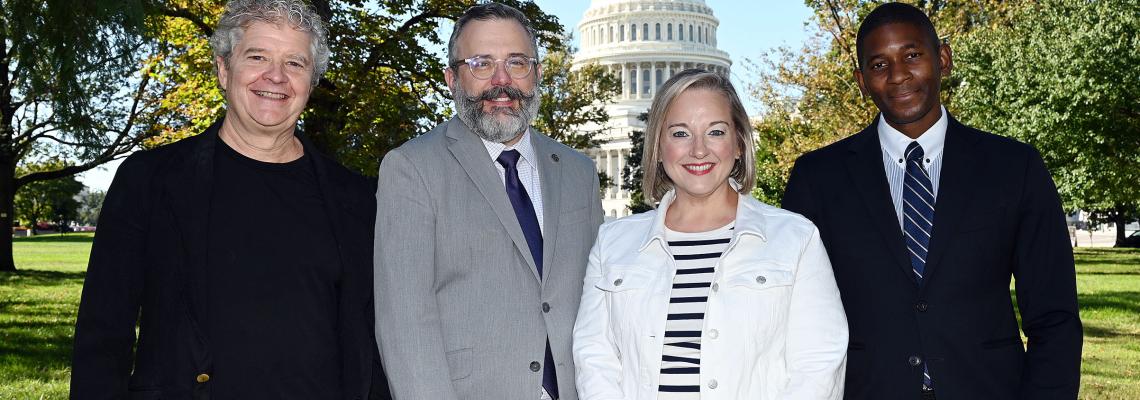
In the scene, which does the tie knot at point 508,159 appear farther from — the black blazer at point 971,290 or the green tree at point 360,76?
the green tree at point 360,76

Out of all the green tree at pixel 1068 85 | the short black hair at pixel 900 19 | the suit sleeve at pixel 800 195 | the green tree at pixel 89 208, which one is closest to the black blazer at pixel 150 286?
the suit sleeve at pixel 800 195

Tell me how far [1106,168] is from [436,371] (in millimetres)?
21980

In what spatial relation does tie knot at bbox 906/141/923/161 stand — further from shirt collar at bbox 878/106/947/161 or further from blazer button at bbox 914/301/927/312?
blazer button at bbox 914/301/927/312

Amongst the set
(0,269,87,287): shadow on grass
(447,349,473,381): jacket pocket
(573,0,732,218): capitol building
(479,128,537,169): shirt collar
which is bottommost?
(0,269,87,287): shadow on grass

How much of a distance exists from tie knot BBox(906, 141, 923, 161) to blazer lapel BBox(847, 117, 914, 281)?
96 mm

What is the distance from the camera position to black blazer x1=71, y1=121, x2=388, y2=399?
3.03 metres

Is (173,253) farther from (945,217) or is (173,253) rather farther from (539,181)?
(945,217)

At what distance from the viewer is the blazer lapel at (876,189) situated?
10.8 feet

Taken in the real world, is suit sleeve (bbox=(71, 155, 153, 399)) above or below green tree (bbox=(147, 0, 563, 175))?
below

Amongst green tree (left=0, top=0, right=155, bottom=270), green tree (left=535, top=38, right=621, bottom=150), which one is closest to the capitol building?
green tree (left=535, top=38, right=621, bottom=150)

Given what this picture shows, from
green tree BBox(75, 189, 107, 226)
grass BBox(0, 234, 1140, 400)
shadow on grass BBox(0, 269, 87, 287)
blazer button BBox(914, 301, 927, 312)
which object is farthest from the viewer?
green tree BBox(75, 189, 107, 226)

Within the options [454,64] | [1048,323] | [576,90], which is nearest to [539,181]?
[454,64]

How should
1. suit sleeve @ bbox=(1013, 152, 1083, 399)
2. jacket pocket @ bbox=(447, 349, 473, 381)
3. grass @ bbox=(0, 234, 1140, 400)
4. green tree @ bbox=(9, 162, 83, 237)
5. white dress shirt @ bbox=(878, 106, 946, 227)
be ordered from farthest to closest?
1. green tree @ bbox=(9, 162, 83, 237)
2. grass @ bbox=(0, 234, 1140, 400)
3. white dress shirt @ bbox=(878, 106, 946, 227)
4. jacket pocket @ bbox=(447, 349, 473, 381)
5. suit sleeve @ bbox=(1013, 152, 1083, 399)

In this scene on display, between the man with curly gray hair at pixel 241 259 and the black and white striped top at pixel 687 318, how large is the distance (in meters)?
1.04
